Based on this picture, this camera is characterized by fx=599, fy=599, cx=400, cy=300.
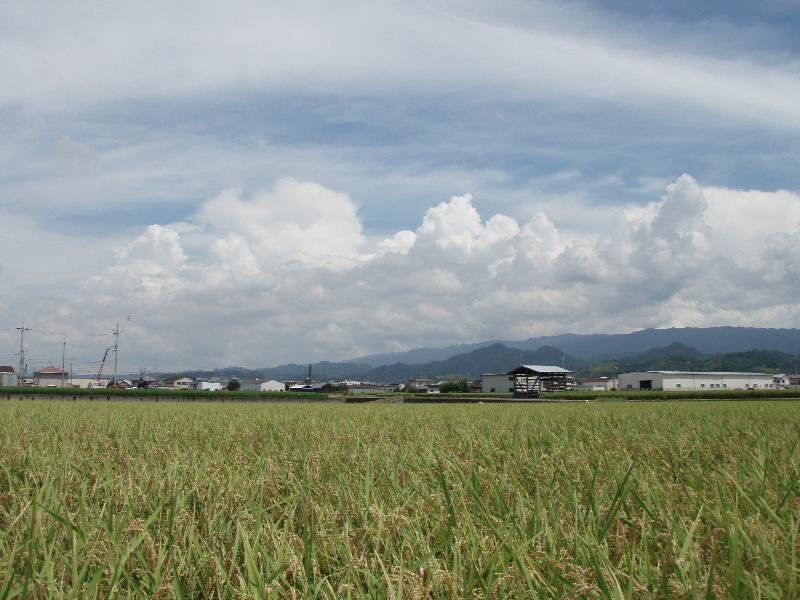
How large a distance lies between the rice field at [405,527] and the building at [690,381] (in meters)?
124

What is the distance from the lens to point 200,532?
3484mm

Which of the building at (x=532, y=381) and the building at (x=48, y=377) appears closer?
the building at (x=532, y=381)

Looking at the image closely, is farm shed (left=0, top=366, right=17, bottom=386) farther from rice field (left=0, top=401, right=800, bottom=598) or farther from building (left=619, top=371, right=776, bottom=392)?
rice field (left=0, top=401, right=800, bottom=598)

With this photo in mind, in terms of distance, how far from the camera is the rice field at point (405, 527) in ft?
7.67

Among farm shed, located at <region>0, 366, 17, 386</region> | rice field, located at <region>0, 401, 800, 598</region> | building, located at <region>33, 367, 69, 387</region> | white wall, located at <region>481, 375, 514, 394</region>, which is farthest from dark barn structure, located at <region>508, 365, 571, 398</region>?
building, located at <region>33, 367, 69, 387</region>

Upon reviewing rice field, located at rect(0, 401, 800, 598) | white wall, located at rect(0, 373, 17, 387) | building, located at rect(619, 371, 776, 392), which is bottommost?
building, located at rect(619, 371, 776, 392)

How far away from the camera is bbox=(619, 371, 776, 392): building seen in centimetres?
12150

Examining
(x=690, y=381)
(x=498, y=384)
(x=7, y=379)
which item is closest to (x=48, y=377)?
(x=7, y=379)

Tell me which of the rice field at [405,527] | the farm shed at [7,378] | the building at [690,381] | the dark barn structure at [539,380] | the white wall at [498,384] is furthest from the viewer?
the building at [690,381]

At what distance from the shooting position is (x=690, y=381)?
402 feet

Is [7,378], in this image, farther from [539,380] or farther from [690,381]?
[690,381]

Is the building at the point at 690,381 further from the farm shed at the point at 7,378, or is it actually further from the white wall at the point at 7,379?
the farm shed at the point at 7,378

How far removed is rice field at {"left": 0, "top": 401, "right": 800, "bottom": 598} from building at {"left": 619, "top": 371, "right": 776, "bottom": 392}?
123617mm

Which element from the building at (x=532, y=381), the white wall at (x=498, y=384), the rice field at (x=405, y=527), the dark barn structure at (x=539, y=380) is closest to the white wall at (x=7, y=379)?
the white wall at (x=498, y=384)
